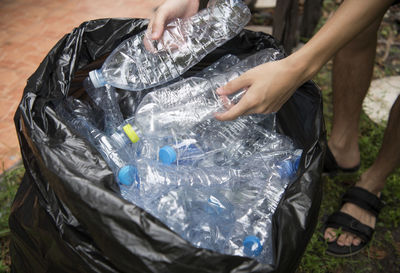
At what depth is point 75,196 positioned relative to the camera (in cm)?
82

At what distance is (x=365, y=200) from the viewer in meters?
1.60

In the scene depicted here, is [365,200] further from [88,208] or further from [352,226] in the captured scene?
[88,208]

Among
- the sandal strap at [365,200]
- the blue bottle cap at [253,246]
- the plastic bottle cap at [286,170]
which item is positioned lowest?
the sandal strap at [365,200]

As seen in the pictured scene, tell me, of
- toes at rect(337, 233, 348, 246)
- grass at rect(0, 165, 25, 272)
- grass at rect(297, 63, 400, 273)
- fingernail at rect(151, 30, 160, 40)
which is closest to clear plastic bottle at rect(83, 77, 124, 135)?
fingernail at rect(151, 30, 160, 40)

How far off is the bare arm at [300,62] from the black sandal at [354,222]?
0.90 metres

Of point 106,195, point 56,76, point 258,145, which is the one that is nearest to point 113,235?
point 106,195

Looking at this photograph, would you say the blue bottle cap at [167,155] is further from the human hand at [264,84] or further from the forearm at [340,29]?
the forearm at [340,29]

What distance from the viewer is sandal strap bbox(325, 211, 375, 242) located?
5.15ft

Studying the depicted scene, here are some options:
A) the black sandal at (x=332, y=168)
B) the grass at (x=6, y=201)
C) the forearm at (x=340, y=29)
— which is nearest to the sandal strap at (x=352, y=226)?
the black sandal at (x=332, y=168)

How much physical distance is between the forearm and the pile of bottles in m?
0.27

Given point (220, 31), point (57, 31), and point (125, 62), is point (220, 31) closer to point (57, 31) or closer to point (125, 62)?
point (125, 62)

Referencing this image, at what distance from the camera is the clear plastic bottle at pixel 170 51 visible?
137cm

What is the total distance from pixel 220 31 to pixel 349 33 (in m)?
0.66

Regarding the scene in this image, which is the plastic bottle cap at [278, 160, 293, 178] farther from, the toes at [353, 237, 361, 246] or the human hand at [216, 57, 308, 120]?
the toes at [353, 237, 361, 246]
